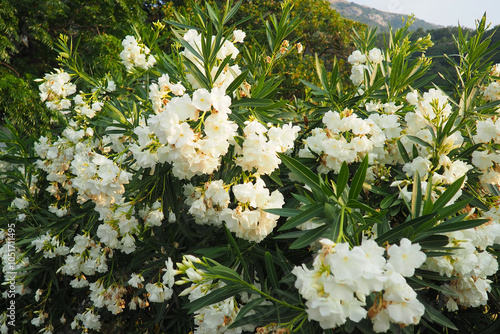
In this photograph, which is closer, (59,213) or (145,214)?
(145,214)

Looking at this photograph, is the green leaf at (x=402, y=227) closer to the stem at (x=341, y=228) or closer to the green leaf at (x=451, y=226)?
the green leaf at (x=451, y=226)

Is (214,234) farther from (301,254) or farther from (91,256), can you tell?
(91,256)

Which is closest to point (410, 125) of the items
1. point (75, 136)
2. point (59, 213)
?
point (75, 136)

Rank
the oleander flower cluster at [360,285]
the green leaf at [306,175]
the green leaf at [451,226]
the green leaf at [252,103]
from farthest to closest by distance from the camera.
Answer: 1. the green leaf at [252,103]
2. the green leaf at [306,175]
3. the green leaf at [451,226]
4. the oleander flower cluster at [360,285]

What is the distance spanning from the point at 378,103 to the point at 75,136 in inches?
71.4

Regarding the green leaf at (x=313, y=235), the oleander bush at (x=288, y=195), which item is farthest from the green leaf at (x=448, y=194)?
the green leaf at (x=313, y=235)

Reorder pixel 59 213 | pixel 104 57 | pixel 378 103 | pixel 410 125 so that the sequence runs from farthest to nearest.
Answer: pixel 104 57 < pixel 59 213 < pixel 378 103 < pixel 410 125

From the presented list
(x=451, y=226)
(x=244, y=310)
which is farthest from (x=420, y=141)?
(x=244, y=310)

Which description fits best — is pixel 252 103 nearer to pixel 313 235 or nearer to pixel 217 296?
pixel 313 235

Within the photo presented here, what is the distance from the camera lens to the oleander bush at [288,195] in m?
1.07

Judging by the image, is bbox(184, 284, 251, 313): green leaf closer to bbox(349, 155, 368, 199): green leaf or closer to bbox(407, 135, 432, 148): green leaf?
bbox(349, 155, 368, 199): green leaf

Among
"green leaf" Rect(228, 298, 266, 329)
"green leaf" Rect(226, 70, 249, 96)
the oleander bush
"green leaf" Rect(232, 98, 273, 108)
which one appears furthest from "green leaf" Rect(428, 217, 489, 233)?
"green leaf" Rect(226, 70, 249, 96)

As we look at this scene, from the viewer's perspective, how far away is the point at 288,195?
5.53 feet

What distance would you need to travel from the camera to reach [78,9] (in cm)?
827
